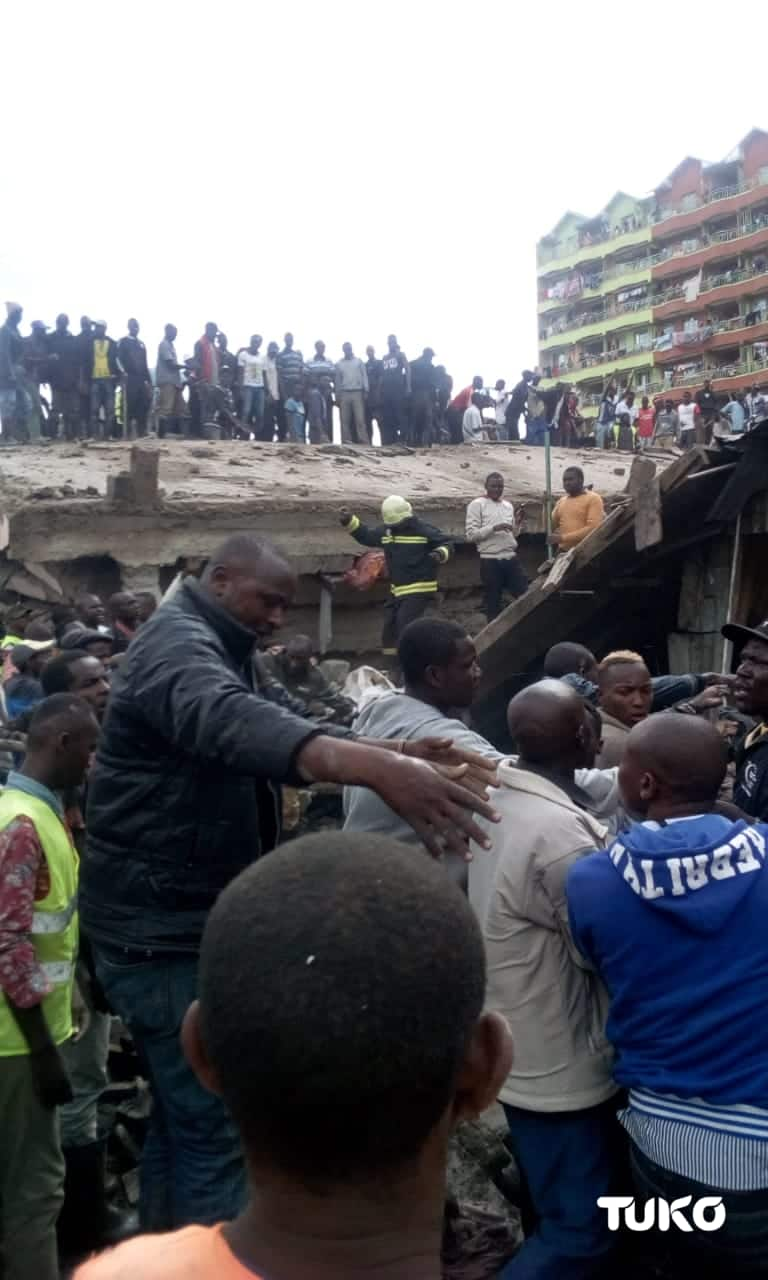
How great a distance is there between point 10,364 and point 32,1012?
1295 centimetres

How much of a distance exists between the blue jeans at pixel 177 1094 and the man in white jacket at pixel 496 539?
804 cm

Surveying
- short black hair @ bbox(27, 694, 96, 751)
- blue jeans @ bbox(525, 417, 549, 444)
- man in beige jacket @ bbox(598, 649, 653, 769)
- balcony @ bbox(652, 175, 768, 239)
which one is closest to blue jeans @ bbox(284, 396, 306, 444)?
blue jeans @ bbox(525, 417, 549, 444)

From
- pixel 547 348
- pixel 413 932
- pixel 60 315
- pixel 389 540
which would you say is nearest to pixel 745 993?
pixel 413 932

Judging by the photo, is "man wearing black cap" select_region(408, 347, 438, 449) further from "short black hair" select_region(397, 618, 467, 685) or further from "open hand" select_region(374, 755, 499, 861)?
"open hand" select_region(374, 755, 499, 861)

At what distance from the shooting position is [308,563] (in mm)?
11008

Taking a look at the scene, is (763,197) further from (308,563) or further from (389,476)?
(308,563)

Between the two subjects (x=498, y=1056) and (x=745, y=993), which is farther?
(x=745, y=993)

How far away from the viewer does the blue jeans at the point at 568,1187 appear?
2.51 meters

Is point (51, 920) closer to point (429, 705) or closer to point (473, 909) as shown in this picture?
point (429, 705)

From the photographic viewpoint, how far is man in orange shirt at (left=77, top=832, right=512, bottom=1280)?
37.5 inches

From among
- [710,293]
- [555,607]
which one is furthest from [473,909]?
[710,293]

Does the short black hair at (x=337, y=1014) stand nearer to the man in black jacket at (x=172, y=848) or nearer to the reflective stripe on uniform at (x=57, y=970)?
the man in black jacket at (x=172, y=848)

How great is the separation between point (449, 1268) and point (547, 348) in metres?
66.9

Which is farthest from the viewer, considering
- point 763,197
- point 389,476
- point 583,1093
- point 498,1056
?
A: point 763,197
